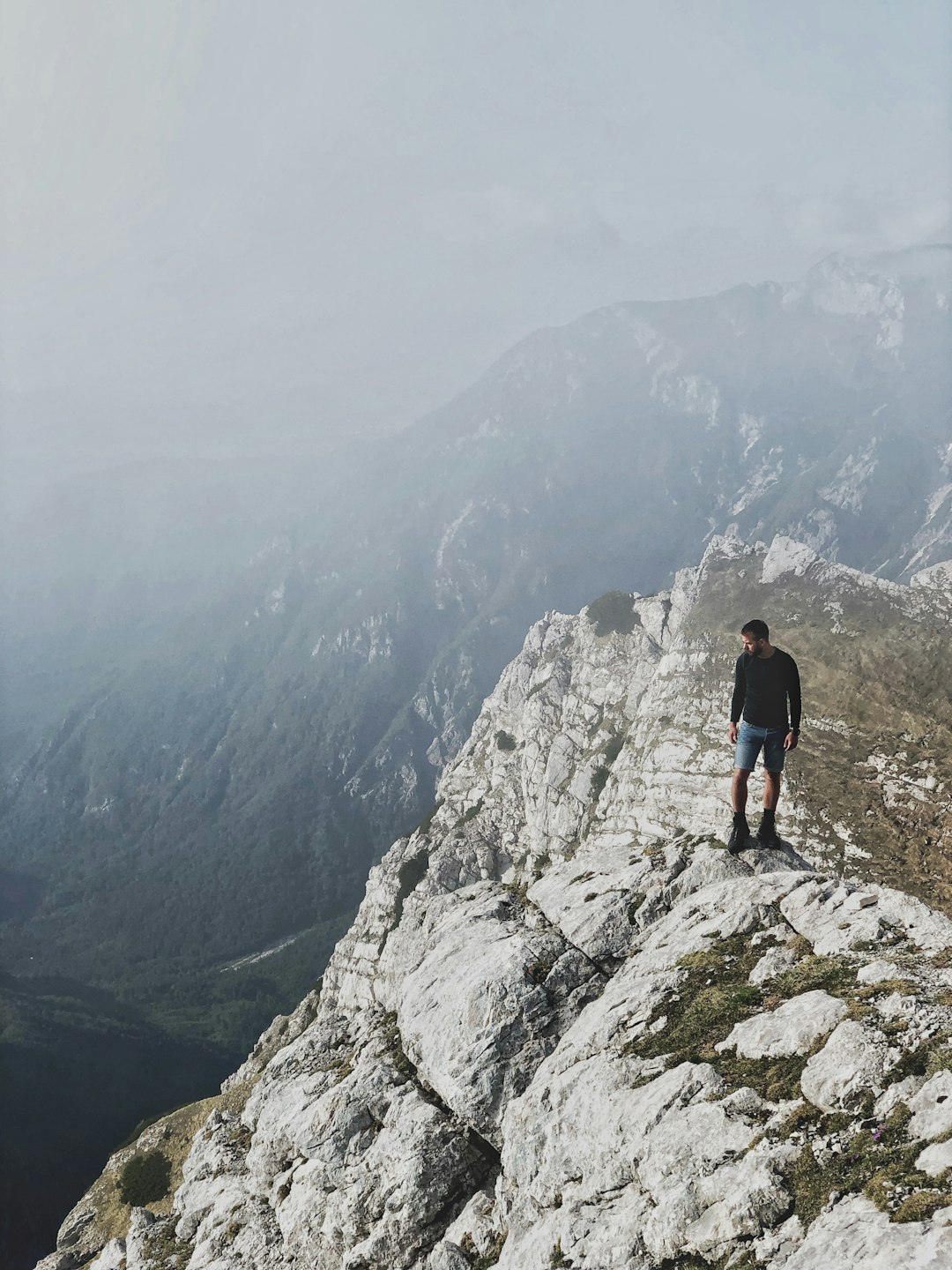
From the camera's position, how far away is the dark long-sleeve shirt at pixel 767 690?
21.3 meters

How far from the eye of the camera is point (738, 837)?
1006 inches

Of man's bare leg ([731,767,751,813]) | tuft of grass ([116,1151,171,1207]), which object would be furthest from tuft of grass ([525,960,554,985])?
tuft of grass ([116,1151,171,1207])

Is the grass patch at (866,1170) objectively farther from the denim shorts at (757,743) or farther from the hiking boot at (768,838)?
the hiking boot at (768,838)

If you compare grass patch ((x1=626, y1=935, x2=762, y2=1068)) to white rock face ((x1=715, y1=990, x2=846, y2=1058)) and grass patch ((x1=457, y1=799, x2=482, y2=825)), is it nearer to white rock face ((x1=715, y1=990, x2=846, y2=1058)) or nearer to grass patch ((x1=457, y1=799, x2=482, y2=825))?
white rock face ((x1=715, y1=990, x2=846, y2=1058))

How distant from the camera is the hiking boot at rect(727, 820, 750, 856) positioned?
83.5ft

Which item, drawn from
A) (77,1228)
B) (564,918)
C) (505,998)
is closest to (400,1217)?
(505,998)

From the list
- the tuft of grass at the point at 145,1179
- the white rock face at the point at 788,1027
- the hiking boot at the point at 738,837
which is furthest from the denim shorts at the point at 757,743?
the tuft of grass at the point at 145,1179

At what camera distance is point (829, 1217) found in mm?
10672

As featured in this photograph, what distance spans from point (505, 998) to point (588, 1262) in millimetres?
9597

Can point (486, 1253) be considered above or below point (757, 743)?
below

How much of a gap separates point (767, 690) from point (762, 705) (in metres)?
0.53

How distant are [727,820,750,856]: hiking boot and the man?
328 centimetres

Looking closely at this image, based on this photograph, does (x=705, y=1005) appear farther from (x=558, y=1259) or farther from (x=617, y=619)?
(x=617, y=619)

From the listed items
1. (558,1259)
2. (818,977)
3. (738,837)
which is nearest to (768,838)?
(738,837)
